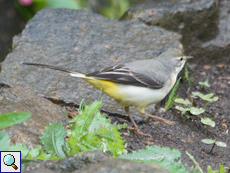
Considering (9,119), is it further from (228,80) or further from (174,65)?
(228,80)

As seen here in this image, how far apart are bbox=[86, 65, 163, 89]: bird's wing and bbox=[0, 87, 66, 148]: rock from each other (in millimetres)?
633

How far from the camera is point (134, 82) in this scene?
14.1 ft

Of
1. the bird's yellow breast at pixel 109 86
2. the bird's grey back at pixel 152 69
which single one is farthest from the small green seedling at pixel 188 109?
the bird's yellow breast at pixel 109 86

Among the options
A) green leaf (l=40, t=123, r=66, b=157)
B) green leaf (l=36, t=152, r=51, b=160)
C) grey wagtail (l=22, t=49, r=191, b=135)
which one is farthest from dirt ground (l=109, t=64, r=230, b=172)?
green leaf (l=36, t=152, r=51, b=160)

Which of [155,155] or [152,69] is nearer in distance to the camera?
[155,155]

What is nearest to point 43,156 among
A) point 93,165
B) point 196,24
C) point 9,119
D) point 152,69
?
point 9,119

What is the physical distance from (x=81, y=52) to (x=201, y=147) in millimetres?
2409

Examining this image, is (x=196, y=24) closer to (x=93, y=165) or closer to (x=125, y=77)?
(x=125, y=77)

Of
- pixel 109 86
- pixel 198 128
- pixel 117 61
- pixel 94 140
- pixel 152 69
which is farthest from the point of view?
pixel 117 61

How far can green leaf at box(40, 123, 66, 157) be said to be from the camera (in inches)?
114

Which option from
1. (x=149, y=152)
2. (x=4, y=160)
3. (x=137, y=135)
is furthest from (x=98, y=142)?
(x=137, y=135)

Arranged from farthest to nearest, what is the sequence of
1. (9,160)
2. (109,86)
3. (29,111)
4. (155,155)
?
(109,86), (29,111), (155,155), (9,160)

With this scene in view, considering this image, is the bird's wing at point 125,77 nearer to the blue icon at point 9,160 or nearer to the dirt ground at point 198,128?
the dirt ground at point 198,128

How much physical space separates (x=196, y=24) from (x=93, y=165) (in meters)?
5.22
